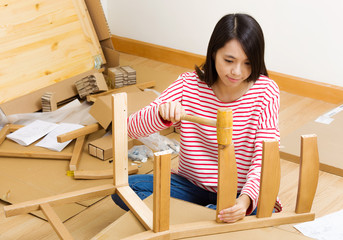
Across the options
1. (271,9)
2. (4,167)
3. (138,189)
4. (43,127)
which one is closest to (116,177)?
(138,189)

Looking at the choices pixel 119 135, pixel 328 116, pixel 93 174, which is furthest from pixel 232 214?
pixel 328 116

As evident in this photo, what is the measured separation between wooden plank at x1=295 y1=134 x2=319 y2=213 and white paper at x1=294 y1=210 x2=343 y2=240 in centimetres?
44

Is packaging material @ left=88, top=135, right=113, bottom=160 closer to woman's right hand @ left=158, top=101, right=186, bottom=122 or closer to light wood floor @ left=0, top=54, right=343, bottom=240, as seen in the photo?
light wood floor @ left=0, top=54, right=343, bottom=240

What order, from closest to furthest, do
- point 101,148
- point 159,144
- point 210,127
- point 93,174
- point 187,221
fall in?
point 187,221, point 210,127, point 93,174, point 101,148, point 159,144

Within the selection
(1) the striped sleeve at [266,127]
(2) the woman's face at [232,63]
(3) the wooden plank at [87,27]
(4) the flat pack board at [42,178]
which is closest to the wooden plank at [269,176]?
(1) the striped sleeve at [266,127]

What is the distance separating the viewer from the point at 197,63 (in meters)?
2.83

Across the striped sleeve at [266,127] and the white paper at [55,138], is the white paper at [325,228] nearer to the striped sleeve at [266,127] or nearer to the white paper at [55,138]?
the striped sleeve at [266,127]

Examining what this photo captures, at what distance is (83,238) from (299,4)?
1608mm

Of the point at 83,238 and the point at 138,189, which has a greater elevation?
the point at 138,189

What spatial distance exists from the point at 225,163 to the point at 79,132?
109cm

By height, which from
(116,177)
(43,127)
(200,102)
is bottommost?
(43,127)

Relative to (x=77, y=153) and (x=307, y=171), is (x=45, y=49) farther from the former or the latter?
(x=307, y=171)

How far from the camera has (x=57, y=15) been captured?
234cm

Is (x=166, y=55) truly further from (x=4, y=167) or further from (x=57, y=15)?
(x=4, y=167)
